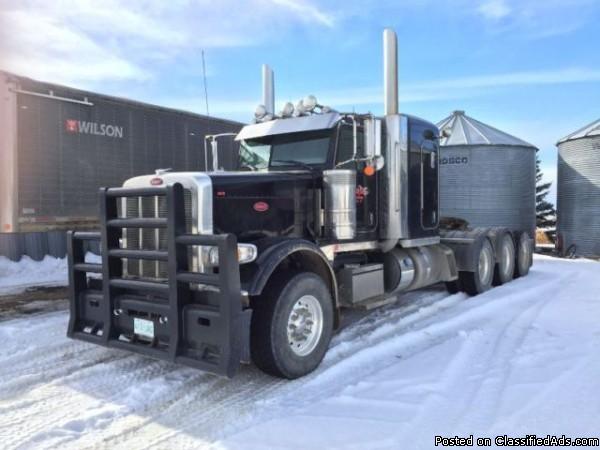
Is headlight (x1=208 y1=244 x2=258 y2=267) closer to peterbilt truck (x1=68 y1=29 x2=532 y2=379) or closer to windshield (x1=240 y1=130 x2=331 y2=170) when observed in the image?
peterbilt truck (x1=68 y1=29 x2=532 y2=379)

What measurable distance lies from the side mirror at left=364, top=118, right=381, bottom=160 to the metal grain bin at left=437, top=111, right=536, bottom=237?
10.00 m

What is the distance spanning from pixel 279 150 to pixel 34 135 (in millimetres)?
5761

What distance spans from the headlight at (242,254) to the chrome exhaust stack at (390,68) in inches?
128

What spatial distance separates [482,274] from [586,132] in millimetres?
8688

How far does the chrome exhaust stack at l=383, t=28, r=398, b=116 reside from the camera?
6.52 metres

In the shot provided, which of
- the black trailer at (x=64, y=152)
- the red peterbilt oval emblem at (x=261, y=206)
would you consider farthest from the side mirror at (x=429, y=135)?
the red peterbilt oval emblem at (x=261, y=206)

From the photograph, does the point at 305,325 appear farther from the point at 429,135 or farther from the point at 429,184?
the point at 429,135

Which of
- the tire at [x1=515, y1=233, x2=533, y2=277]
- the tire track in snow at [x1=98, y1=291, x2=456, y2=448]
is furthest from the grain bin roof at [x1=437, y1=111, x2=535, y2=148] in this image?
the tire track in snow at [x1=98, y1=291, x2=456, y2=448]

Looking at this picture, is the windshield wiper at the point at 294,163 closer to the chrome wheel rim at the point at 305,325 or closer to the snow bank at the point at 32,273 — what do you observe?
the chrome wheel rim at the point at 305,325

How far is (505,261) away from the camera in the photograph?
9.97 m

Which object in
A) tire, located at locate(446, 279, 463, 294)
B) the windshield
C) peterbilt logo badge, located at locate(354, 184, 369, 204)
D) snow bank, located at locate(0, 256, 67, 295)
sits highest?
the windshield

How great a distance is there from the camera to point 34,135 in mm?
9508

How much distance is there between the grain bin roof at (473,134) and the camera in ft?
49.9

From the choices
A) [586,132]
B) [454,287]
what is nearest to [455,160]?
[586,132]
